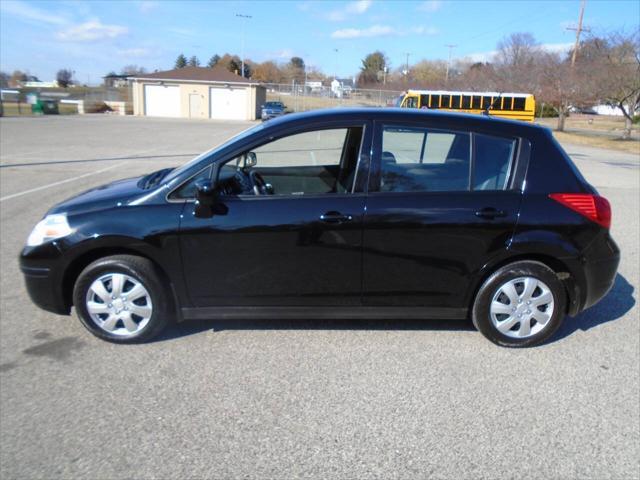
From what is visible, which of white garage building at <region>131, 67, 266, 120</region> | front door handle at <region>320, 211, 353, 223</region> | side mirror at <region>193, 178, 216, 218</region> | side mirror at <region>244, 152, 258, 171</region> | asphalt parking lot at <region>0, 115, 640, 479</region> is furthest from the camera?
white garage building at <region>131, 67, 266, 120</region>

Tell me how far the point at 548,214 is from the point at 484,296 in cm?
75

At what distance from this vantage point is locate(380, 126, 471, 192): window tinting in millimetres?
3604

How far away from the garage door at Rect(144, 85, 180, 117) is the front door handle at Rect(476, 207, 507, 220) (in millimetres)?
48815

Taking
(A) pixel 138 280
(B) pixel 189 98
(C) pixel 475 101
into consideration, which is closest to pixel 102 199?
(A) pixel 138 280

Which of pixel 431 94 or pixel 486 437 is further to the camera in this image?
pixel 431 94

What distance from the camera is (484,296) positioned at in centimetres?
366

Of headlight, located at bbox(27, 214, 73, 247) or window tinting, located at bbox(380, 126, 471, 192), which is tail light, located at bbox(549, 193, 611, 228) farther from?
headlight, located at bbox(27, 214, 73, 247)

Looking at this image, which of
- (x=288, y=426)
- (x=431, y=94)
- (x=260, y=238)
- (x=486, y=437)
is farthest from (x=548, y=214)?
(x=431, y=94)

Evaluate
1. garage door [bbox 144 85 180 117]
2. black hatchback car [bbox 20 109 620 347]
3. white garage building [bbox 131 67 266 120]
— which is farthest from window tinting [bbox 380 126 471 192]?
garage door [bbox 144 85 180 117]

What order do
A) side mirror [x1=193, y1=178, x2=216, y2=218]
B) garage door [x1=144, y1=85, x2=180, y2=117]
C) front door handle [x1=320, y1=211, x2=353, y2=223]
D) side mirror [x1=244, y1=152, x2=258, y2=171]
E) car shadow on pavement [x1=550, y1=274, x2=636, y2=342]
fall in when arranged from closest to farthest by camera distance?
side mirror [x1=193, y1=178, x2=216, y2=218], front door handle [x1=320, y1=211, x2=353, y2=223], side mirror [x1=244, y1=152, x2=258, y2=171], car shadow on pavement [x1=550, y1=274, x2=636, y2=342], garage door [x1=144, y1=85, x2=180, y2=117]

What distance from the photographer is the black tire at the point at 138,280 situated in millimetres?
3475

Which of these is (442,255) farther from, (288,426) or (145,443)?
(145,443)

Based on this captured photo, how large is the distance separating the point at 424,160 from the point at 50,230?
2785 millimetres

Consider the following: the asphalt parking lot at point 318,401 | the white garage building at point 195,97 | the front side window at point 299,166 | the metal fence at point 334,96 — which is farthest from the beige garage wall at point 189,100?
the asphalt parking lot at point 318,401
